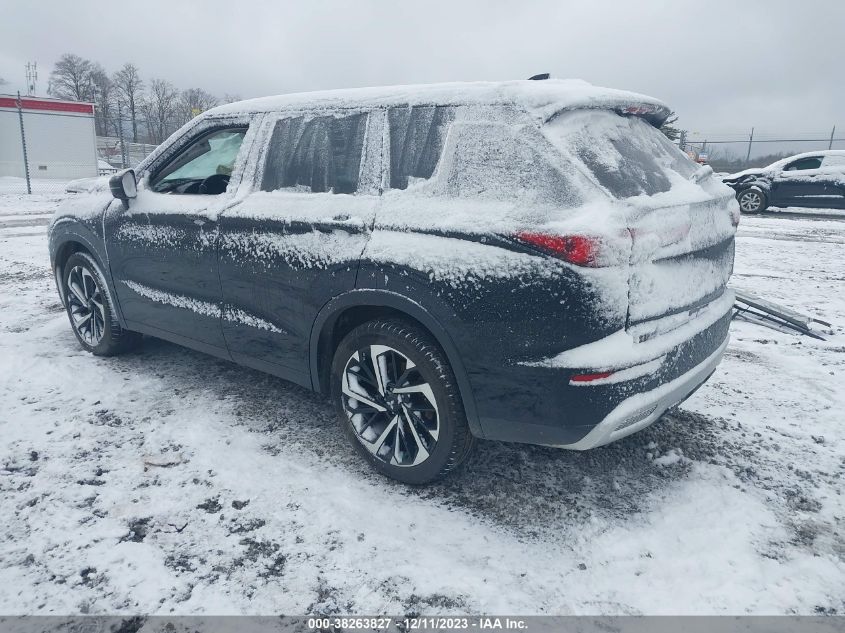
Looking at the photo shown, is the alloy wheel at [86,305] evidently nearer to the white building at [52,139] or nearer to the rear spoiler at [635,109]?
the rear spoiler at [635,109]

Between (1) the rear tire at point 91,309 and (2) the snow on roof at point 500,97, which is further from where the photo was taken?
(1) the rear tire at point 91,309

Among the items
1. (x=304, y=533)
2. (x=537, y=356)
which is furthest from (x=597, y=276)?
(x=304, y=533)

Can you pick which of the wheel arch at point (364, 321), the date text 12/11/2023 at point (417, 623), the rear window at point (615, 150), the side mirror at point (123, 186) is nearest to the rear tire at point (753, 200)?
the rear window at point (615, 150)

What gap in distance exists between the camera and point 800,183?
14.4 metres

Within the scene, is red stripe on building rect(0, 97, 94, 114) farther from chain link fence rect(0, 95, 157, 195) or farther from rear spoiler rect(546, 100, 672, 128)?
rear spoiler rect(546, 100, 672, 128)

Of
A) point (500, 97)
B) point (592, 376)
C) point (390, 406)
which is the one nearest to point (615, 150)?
point (500, 97)

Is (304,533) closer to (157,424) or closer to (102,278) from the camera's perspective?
(157,424)

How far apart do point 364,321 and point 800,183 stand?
50.1ft

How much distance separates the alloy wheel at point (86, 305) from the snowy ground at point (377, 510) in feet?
1.36

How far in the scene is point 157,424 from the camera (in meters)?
3.51

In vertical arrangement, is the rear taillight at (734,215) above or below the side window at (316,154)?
below

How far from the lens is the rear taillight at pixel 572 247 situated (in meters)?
2.18

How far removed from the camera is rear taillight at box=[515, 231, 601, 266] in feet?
7.16

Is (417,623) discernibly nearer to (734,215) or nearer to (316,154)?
(316,154)
